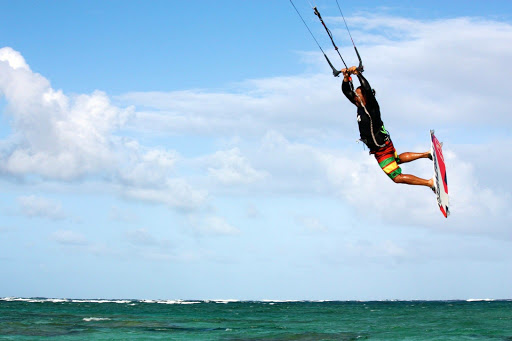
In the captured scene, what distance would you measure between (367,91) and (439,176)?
109 inches

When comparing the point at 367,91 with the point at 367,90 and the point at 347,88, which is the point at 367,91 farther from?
the point at 347,88

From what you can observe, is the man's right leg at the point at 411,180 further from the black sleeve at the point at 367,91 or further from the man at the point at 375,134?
the black sleeve at the point at 367,91

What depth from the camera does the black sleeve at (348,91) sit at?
1391 centimetres

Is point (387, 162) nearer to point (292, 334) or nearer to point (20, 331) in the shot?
point (292, 334)

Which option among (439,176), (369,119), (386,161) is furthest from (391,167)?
(369,119)

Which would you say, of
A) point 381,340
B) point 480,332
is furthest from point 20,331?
point 480,332

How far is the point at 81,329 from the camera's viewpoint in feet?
118

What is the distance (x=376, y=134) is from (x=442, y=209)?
2201mm

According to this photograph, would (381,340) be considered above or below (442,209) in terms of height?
below

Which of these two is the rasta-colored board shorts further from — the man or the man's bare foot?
the man's bare foot

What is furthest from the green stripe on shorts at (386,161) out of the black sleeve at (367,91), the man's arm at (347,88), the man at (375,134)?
the man's arm at (347,88)

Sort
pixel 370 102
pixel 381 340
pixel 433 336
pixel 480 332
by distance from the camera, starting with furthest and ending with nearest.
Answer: pixel 480 332 < pixel 433 336 < pixel 381 340 < pixel 370 102

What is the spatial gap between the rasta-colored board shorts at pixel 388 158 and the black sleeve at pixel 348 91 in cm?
134

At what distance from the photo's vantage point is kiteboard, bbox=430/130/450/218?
46.9 ft
